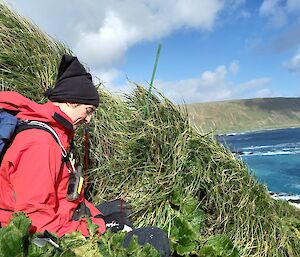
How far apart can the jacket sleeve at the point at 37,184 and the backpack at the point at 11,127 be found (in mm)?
125

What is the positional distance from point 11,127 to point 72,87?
78 cm

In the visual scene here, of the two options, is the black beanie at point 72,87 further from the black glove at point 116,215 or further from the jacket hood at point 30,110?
the black glove at point 116,215

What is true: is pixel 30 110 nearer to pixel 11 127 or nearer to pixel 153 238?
pixel 11 127

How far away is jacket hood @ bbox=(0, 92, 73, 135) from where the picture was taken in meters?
2.65

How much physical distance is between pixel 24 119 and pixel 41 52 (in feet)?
8.87

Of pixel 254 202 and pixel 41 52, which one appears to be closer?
pixel 254 202

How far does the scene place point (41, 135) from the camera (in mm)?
2527

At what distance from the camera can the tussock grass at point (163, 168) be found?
14.2ft

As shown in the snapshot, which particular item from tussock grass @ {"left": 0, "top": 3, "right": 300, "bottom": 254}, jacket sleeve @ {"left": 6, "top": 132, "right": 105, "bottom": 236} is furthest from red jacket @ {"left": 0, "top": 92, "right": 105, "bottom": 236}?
tussock grass @ {"left": 0, "top": 3, "right": 300, "bottom": 254}

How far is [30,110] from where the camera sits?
269 cm

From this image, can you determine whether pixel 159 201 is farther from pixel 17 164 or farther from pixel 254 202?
pixel 17 164

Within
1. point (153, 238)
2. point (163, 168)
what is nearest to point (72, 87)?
point (153, 238)

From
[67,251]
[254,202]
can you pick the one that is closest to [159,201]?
[254,202]

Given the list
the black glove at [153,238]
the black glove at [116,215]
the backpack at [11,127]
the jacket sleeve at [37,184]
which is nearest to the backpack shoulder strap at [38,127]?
the backpack at [11,127]
